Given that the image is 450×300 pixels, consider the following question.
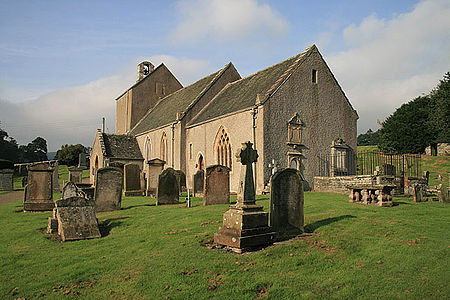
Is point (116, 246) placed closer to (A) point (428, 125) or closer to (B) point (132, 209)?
(B) point (132, 209)

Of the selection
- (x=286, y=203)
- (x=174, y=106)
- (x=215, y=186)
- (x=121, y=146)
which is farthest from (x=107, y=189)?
(x=121, y=146)

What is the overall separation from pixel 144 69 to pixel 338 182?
34163 mm

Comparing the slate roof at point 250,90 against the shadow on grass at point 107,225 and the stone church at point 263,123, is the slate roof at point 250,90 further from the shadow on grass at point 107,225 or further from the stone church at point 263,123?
the shadow on grass at point 107,225

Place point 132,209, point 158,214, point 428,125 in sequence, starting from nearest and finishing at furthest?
point 158,214
point 132,209
point 428,125

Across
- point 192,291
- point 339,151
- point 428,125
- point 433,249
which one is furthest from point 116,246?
point 428,125

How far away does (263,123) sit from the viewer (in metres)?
19.8

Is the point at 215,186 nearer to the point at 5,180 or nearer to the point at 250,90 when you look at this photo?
the point at 250,90

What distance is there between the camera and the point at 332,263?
6.62 metres

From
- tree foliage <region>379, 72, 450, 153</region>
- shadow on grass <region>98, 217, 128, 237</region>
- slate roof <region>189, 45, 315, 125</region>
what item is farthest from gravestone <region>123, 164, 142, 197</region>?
tree foliage <region>379, 72, 450, 153</region>

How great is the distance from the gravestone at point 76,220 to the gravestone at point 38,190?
537cm

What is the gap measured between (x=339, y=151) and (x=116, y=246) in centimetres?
1810

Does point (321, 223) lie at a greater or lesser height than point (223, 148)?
lesser

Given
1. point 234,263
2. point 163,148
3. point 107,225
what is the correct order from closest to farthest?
point 234,263 < point 107,225 < point 163,148

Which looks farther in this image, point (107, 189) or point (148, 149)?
point (148, 149)
